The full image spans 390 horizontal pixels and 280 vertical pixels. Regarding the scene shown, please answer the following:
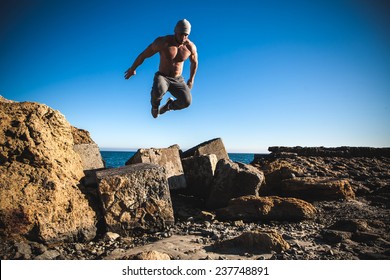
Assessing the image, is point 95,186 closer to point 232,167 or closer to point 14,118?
point 14,118

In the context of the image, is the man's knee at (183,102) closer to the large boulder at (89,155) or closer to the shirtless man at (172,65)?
the shirtless man at (172,65)

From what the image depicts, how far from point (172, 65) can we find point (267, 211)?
3034mm

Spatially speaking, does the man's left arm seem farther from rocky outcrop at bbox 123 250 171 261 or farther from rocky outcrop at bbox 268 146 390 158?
rocky outcrop at bbox 268 146 390 158

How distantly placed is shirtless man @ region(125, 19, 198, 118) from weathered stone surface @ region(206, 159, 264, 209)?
1574mm

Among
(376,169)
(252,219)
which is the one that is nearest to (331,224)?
(252,219)

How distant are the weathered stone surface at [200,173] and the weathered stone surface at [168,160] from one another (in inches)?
8.2

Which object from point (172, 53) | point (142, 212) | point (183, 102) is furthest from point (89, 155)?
point (172, 53)

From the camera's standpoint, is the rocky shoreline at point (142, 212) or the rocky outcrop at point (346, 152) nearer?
the rocky shoreline at point (142, 212)

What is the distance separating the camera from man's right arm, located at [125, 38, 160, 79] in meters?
4.87

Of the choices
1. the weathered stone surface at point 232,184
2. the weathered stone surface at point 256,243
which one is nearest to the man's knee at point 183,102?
the weathered stone surface at point 232,184

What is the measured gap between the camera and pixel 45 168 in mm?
3668

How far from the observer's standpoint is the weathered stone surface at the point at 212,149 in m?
6.29

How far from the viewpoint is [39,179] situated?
353cm

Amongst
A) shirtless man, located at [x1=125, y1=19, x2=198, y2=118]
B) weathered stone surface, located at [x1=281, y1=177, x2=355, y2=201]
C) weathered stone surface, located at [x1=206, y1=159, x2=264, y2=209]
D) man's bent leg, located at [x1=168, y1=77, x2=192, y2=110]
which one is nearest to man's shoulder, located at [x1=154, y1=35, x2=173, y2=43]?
shirtless man, located at [x1=125, y1=19, x2=198, y2=118]
